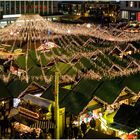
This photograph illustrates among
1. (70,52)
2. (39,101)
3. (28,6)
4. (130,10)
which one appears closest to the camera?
(39,101)

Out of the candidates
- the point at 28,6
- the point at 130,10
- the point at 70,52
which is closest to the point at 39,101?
the point at 70,52

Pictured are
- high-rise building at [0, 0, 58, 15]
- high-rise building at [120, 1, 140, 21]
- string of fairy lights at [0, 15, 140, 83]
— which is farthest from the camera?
high-rise building at [0, 0, 58, 15]

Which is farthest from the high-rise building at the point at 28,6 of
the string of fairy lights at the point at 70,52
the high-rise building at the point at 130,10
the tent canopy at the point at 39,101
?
the tent canopy at the point at 39,101

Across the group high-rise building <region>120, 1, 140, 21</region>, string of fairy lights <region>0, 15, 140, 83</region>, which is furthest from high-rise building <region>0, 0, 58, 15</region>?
string of fairy lights <region>0, 15, 140, 83</region>

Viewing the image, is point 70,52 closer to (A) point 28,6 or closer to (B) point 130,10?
(B) point 130,10

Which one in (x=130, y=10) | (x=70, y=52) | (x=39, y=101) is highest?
(x=130, y=10)

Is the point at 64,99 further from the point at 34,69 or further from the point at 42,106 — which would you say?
the point at 34,69

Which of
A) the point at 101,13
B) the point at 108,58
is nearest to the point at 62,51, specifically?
the point at 108,58

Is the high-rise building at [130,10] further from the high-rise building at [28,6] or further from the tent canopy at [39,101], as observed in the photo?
the tent canopy at [39,101]

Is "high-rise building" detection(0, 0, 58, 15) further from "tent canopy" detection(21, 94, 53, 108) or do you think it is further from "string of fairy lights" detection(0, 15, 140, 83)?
"tent canopy" detection(21, 94, 53, 108)

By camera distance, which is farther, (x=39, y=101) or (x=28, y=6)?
(x=28, y=6)
